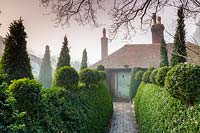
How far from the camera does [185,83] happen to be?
14.6ft

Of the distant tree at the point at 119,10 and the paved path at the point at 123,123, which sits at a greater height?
the distant tree at the point at 119,10

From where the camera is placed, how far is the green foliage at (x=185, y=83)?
434 centimetres

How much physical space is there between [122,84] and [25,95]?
2095 centimetres

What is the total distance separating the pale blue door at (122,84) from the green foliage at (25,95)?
809 inches

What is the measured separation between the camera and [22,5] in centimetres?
720

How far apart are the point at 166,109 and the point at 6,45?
4143mm

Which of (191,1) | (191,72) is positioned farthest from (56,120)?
(191,1)

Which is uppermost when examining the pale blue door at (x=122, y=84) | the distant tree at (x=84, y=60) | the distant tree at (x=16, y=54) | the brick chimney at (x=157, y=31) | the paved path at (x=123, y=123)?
the brick chimney at (x=157, y=31)

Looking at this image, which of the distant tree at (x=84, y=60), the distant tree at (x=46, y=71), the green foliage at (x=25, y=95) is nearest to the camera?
the green foliage at (x=25, y=95)

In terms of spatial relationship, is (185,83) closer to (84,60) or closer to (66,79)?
(66,79)

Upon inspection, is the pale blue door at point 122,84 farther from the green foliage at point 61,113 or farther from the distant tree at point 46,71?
the green foliage at point 61,113

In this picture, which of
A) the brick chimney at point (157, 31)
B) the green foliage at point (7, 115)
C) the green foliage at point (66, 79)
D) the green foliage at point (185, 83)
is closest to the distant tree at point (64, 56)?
the green foliage at point (66, 79)

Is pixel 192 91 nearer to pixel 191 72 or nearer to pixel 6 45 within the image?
pixel 191 72

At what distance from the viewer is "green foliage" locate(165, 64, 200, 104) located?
4343 mm
